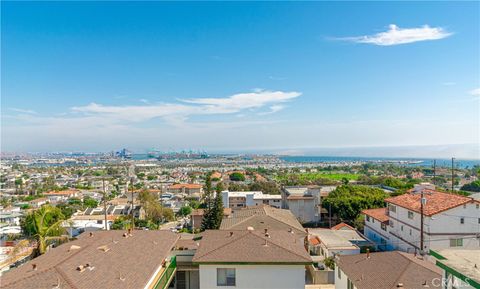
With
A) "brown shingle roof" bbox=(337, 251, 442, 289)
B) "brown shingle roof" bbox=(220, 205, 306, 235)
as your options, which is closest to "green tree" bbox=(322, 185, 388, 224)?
"brown shingle roof" bbox=(220, 205, 306, 235)

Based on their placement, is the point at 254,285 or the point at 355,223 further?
the point at 355,223

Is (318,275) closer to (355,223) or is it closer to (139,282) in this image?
(139,282)

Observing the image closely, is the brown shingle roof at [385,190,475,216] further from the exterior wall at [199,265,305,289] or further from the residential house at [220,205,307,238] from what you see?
the exterior wall at [199,265,305,289]

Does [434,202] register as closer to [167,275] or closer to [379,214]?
[379,214]

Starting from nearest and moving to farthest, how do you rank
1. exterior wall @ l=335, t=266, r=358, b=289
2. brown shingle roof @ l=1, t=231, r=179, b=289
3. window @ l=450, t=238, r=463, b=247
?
brown shingle roof @ l=1, t=231, r=179, b=289 < exterior wall @ l=335, t=266, r=358, b=289 < window @ l=450, t=238, r=463, b=247

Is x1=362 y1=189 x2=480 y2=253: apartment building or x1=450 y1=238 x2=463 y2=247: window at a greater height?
x1=362 y1=189 x2=480 y2=253: apartment building

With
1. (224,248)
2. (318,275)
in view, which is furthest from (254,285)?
(318,275)

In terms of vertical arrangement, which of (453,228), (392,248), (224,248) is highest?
(224,248)
